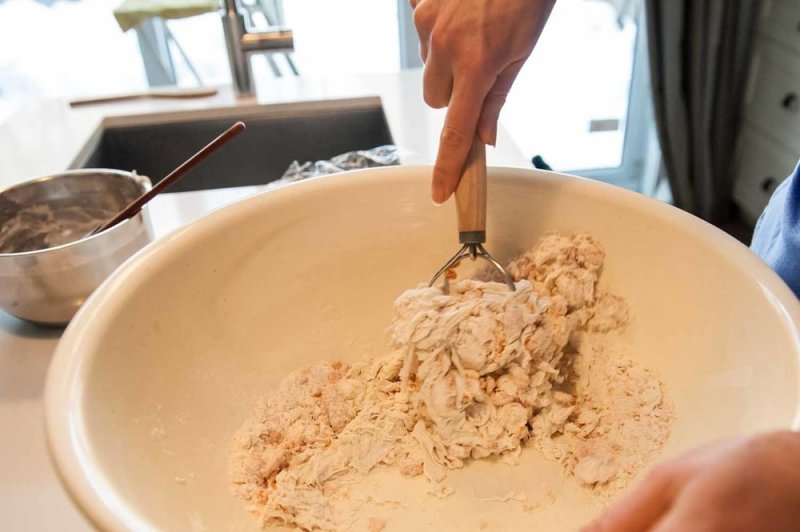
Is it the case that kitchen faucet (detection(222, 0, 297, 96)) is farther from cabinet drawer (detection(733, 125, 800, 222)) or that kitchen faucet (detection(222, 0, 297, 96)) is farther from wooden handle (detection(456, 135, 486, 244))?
cabinet drawer (detection(733, 125, 800, 222))

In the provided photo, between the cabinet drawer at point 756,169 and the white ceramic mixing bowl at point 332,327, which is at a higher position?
the white ceramic mixing bowl at point 332,327

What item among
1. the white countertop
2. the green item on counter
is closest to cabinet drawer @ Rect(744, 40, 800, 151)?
the white countertop

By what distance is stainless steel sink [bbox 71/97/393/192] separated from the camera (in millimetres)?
1239

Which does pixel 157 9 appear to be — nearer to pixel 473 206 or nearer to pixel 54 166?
pixel 54 166

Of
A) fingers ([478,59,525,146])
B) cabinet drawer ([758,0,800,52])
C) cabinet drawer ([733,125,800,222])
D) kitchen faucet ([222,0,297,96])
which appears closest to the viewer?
fingers ([478,59,525,146])

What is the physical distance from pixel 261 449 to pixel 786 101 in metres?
1.88

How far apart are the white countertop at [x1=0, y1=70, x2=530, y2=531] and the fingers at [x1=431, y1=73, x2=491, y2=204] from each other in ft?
1.26

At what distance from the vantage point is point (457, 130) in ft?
1.92

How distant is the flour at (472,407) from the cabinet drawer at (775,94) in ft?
5.07

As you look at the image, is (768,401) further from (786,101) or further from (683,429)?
(786,101)

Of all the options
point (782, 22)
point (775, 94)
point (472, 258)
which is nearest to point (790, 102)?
point (775, 94)

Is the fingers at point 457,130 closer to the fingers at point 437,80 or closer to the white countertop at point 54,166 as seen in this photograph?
the fingers at point 437,80

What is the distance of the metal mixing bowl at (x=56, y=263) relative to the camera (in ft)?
2.19

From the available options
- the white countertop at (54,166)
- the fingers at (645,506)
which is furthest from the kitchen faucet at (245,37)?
the fingers at (645,506)
